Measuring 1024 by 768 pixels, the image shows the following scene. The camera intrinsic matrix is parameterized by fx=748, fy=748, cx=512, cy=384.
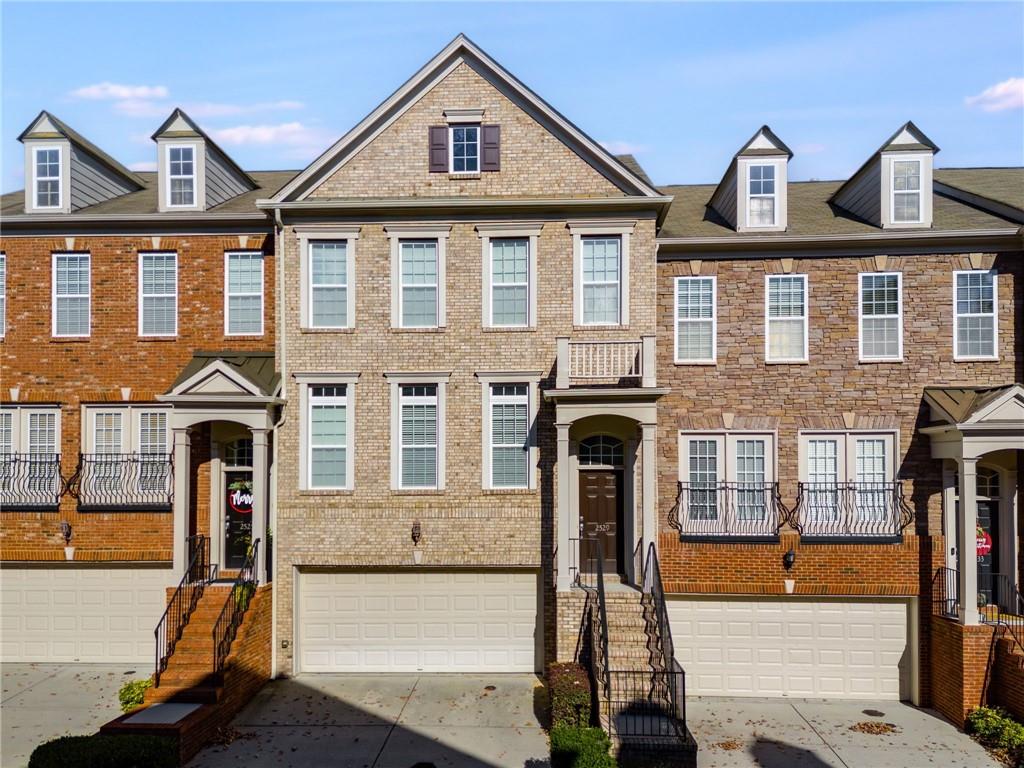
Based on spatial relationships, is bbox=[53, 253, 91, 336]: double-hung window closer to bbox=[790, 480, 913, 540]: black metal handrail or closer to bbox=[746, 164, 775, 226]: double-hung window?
bbox=[746, 164, 775, 226]: double-hung window

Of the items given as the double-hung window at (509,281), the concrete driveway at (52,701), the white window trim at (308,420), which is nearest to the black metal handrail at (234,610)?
the white window trim at (308,420)

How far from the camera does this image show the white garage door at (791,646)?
14180mm

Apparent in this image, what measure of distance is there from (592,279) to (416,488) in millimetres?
5309

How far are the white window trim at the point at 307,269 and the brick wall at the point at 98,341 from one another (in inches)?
39.5

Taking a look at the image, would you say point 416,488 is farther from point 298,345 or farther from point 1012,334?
point 1012,334

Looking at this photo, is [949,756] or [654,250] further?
[654,250]

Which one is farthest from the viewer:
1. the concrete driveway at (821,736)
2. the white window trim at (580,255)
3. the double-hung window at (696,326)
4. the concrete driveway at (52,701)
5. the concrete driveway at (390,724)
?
the double-hung window at (696,326)

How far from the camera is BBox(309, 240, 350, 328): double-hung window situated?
48.5ft

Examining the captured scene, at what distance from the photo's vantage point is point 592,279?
574 inches

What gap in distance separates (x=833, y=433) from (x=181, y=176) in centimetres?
1432

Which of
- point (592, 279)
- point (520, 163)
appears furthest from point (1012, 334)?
point (520, 163)

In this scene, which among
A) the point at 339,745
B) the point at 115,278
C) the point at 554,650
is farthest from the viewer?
the point at 115,278

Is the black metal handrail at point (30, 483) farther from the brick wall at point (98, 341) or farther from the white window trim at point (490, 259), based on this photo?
the white window trim at point (490, 259)

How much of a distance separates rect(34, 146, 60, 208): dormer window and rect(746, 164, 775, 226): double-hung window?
568 inches
